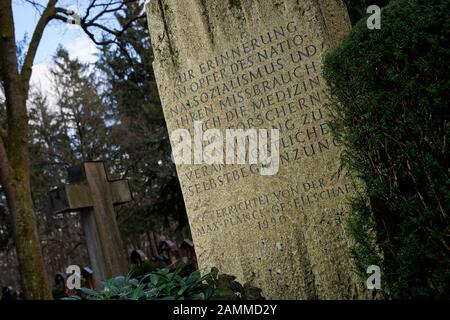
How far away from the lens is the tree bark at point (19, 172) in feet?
32.7

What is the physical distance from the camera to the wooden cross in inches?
331

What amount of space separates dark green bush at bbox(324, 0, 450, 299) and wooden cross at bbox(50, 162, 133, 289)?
5167mm

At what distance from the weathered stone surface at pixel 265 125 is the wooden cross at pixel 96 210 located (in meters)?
2.99

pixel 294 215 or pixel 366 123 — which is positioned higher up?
pixel 366 123

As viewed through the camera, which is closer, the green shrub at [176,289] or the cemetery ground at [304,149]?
the cemetery ground at [304,149]

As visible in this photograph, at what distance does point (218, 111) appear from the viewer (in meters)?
5.64

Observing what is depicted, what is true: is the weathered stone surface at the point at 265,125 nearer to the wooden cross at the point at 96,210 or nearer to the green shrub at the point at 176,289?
the green shrub at the point at 176,289

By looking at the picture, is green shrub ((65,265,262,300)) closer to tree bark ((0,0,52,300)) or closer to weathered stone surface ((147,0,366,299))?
weathered stone surface ((147,0,366,299))

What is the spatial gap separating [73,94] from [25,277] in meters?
14.7

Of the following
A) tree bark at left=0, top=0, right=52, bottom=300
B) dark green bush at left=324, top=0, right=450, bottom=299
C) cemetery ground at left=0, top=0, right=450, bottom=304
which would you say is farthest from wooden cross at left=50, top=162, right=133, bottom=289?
dark green bush at left=324, top=0, right=450, bottom=299

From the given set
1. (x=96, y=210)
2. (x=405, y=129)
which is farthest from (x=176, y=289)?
(x=96, y=210)

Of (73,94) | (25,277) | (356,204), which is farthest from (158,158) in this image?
(356,204)

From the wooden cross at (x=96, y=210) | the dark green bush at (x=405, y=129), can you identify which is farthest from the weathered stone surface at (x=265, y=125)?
the wooden cross at (x=96, y=210)
